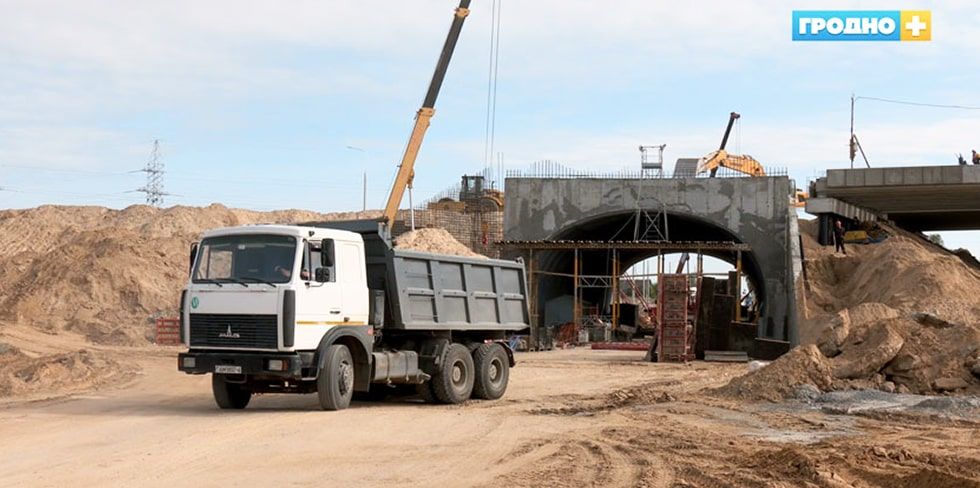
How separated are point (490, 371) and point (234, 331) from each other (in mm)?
5286

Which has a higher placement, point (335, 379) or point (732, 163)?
point (732, 163)

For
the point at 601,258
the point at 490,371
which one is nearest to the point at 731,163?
the point at 601,258

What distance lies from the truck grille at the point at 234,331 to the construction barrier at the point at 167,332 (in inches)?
975

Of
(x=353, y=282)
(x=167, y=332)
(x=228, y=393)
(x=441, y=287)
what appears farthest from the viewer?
(x=167, y=332)

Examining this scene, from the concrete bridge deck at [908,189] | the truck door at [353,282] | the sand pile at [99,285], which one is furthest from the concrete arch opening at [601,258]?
the truck door at [353,282]

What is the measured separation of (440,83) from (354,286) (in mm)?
23328

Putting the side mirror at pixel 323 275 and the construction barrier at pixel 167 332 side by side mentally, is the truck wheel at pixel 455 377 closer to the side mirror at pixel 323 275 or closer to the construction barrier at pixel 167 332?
the side mirror at pixel 323 275

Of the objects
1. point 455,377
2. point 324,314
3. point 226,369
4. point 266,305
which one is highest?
point 266,305

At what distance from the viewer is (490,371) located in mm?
18266

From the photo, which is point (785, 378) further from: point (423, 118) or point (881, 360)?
point (423, 118)

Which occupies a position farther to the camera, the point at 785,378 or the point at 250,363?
the point at 785,378

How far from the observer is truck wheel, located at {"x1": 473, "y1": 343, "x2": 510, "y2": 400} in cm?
1794

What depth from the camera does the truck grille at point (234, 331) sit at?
46.6 feet

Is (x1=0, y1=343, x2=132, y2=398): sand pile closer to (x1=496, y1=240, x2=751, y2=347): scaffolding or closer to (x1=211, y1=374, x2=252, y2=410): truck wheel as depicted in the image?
(x1=211, y1=374, x2=252, y2=410): truck wheel
